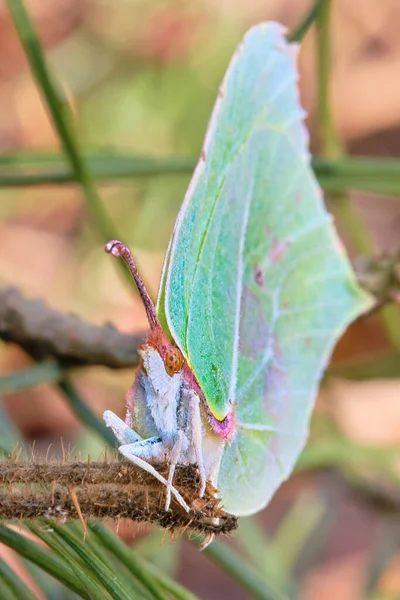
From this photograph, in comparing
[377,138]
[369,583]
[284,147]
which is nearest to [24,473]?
[284,147]

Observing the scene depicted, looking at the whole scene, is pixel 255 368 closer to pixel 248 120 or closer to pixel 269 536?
pixel 248 120

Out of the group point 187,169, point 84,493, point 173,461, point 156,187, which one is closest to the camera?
point 84,493

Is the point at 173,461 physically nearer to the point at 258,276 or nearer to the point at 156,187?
the point at 258,276

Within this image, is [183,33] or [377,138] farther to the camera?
[377,138]

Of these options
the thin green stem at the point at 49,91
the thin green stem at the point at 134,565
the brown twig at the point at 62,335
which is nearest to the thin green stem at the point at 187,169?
the thin green stem at the point at 49,91

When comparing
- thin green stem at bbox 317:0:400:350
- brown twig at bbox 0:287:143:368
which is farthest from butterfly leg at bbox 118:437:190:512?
thin green stem at bbox 317:0:400:350

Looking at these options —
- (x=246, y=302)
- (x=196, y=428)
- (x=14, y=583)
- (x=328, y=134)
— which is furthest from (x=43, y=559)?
(x=328, y=134)

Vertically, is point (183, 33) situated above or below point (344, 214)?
above

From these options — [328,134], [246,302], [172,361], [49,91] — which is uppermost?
[328,134]
